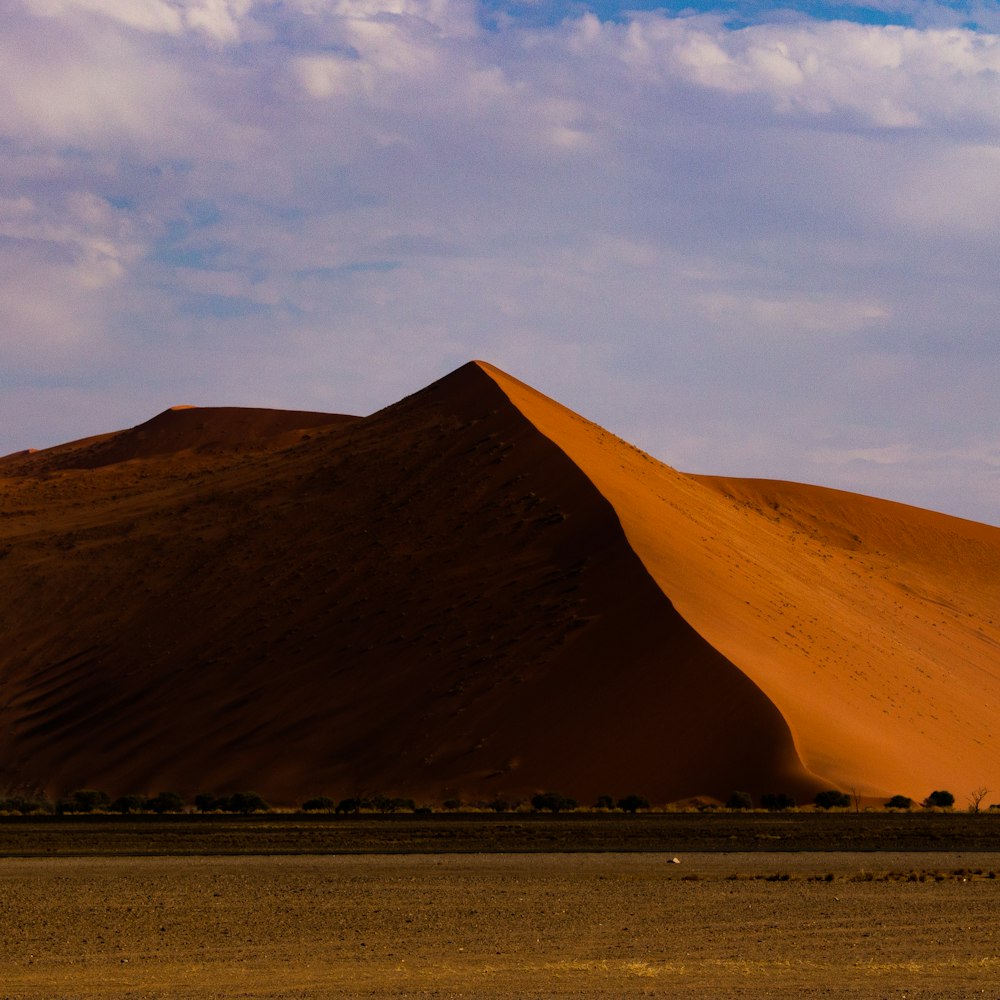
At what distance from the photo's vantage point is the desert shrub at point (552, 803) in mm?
37844

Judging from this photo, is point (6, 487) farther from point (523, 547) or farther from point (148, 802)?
point (148, 802)

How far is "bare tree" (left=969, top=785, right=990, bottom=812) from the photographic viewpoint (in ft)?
132

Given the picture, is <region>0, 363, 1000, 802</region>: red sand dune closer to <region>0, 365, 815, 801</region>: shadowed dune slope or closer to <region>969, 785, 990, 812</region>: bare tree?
<region>0, 365, 815, 801</region>: shadowed dune slope

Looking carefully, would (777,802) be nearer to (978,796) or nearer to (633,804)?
(633,804)

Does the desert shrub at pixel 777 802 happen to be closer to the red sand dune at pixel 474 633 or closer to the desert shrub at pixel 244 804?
the red sand dune at pixel 474 633

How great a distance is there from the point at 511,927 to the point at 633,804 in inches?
818

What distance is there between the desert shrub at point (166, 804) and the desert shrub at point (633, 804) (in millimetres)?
12105

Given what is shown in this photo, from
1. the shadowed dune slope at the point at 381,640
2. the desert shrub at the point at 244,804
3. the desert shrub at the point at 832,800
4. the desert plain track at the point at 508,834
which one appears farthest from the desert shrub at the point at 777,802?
the desert shrub at the point at 244,804

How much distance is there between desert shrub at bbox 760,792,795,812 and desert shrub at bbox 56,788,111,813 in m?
18.4

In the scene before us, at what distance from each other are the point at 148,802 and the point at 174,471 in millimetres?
45796

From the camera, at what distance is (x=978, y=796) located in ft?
136

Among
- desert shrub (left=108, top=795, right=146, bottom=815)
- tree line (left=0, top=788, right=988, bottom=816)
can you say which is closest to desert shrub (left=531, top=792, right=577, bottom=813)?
tree line (left=0, top=788, right=988, bottom=816)

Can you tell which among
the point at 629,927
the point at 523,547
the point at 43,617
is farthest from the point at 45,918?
the point at 43,617

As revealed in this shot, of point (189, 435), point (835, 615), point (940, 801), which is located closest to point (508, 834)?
point (940, 801)
